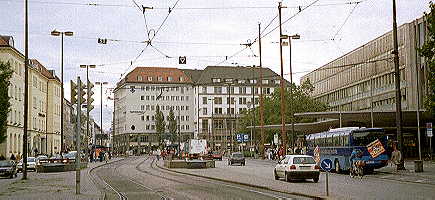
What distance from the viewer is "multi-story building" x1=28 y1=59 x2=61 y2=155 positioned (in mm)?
89812

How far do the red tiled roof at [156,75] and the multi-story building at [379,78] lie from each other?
54926 mm

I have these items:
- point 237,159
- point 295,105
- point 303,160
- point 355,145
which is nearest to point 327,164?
point 303,160

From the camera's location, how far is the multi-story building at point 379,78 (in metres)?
68.2

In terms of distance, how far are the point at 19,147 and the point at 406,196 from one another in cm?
6843

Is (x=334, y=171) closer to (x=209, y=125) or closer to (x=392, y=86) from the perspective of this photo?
(x=392, y=86)

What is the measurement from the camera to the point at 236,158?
6172 cm

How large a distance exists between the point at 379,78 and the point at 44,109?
5373 cm

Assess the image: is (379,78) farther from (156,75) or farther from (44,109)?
(156,75)

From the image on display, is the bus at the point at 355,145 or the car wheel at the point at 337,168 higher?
the bus at the point at 355,145

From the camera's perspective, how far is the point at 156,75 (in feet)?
541

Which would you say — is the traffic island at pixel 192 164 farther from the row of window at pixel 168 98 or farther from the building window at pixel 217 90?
the row of window at pixel 168 98

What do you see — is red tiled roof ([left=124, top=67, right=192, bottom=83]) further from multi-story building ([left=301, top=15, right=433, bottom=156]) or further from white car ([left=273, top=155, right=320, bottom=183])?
white car ([left=273, top=155, right=320, bottom=183])

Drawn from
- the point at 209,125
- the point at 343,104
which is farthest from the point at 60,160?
the point at 209,125

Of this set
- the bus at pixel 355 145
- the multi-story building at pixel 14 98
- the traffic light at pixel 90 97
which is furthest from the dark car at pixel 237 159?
the traffic light at pixel 90 97
